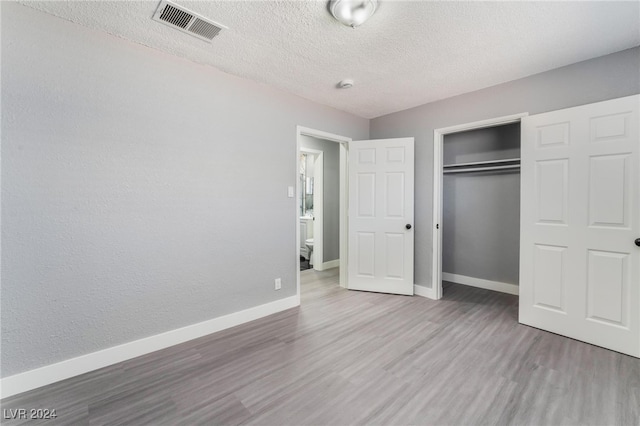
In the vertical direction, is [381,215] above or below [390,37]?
below

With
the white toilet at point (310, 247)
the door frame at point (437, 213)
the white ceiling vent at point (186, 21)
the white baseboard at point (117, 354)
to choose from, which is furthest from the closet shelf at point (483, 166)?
the white ceiling vent at point (186, 21)

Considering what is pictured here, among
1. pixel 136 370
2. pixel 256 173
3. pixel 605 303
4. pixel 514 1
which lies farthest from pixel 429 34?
pixel 136 370

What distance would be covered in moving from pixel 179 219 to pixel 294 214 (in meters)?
1.24

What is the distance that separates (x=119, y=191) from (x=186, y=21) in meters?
1.35

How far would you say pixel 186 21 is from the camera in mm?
1944

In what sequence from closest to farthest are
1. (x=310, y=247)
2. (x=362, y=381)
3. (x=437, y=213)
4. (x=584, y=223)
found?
(x=362, y=381), (x=584, y=223), (x=437, y=213), (x=310, y=247)

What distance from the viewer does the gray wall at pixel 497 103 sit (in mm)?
2363

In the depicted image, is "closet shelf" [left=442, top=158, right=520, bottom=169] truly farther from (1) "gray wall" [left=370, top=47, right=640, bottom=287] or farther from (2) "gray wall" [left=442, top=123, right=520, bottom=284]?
(1) "gray wall" [left=370, top=47, right=640, bottom=287]

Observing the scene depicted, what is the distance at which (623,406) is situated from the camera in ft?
Result: 5.41

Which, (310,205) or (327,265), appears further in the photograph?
(310,205)

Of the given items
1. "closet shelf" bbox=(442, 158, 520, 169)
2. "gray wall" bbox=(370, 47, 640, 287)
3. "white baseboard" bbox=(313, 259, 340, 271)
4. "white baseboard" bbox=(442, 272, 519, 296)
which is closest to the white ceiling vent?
"gray wall" bbox=(370, 47, 640, 287)

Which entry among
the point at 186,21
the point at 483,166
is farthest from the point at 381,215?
the point at 186,21

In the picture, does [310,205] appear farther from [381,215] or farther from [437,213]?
[437,213]

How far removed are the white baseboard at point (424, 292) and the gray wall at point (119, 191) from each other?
79.5 inches
